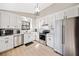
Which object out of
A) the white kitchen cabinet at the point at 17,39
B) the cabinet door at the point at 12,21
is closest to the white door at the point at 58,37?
the white kitchen cabinet at the point at 17,39

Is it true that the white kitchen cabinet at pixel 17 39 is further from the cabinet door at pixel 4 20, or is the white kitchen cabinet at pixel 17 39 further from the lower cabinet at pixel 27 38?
the cabinet door at pixel 4 20

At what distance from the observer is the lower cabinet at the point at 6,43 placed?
1.79 meters

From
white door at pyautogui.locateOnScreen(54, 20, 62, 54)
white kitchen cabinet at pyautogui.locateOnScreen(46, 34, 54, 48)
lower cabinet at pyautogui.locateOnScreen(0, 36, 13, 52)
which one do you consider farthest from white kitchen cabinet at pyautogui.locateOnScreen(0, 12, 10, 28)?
white door at pyautogui.locateOnScreen(54, 20, 62, 54)

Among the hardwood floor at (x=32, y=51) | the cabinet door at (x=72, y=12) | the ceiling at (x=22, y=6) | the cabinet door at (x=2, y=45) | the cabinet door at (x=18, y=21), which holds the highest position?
the ceiling at (x=22, y=6)

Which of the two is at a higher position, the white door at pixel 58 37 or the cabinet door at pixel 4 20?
the cabinet door at pixel 4 20

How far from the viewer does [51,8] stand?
1884 millimetres

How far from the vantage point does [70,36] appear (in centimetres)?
178

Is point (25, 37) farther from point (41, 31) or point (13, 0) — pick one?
point (13, 0)

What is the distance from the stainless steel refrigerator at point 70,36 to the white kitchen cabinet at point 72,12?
0.12 m

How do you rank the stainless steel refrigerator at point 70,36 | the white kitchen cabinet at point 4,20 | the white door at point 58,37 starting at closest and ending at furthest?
1. the stainless steel refrigerator at point 70,36
2. the white kitchen cabinet at point 4,20
3. the white door at point 58,37

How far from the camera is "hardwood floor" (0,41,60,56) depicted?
5.87 ft

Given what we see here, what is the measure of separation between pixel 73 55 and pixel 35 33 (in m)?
1.02

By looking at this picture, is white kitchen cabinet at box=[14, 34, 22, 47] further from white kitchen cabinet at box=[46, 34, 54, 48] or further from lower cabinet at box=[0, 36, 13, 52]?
white kitchen cabinet at box=[46, 34, 54, 48]

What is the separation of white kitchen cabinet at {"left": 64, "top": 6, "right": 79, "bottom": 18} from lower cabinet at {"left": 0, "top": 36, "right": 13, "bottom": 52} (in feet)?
4.90
